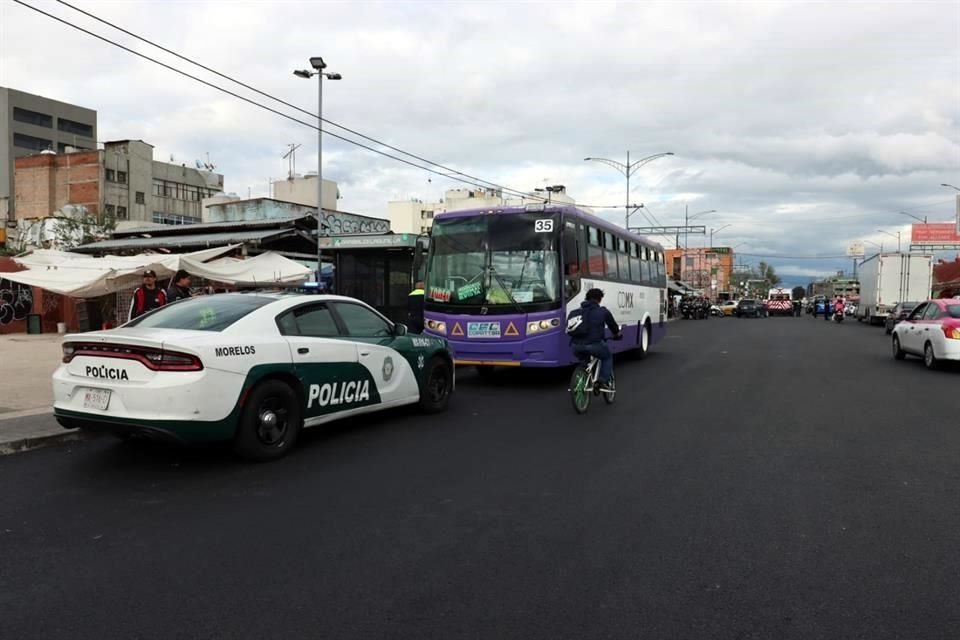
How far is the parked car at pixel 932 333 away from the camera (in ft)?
46.2

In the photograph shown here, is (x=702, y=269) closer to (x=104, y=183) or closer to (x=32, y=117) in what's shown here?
(x=104, y=183)

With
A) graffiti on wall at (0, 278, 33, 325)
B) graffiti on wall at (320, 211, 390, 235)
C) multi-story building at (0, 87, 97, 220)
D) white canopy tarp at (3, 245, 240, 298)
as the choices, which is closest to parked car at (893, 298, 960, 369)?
white canopy tarp at (3, 245, 240, 298)

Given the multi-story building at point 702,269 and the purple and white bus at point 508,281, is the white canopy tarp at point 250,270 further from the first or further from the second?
the multi-story building at point 702,269

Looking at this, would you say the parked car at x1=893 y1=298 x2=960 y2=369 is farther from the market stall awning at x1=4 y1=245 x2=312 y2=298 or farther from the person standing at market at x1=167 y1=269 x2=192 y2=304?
the market stall awning at x1=4 y1=245 x2=312 y2=298

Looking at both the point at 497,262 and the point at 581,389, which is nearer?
the point at 581,389

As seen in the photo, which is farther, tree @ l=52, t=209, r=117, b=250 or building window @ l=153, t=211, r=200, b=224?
building window @ l=153, t=211, r=200, b=224

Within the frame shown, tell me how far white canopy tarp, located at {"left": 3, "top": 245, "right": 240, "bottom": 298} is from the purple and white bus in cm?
786

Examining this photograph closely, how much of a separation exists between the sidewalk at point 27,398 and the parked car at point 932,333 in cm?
1525

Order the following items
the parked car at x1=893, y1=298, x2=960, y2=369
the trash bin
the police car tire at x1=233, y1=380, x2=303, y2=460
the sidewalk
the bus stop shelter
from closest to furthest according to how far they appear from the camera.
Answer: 1. the police car tire at x1=233, y1=380, x2=303, y2=460
2. the sidewalk
3. the parked car at x1=893, y1=298, x2=960, y2=369
4. the bus stop shelter
5. the trash bin

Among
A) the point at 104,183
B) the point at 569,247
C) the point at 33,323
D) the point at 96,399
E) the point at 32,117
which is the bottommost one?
the point at 33,323

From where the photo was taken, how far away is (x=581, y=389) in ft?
30.4

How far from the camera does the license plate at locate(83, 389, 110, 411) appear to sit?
5.89 meters

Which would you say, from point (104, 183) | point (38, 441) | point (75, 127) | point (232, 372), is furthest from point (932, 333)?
point (75, 127)

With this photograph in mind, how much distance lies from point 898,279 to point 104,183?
5888 cm
